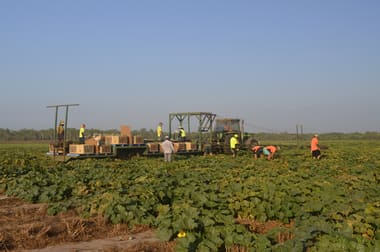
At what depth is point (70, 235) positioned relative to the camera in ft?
22.3

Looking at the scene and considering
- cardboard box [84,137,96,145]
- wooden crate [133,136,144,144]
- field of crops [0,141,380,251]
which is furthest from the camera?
wooden crate [133,136,144,144]

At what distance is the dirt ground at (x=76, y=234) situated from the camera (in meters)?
6.16

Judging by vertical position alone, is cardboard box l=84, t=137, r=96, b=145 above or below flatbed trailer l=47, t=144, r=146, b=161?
above

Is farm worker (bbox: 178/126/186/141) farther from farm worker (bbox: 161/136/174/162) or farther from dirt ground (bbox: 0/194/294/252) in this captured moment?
dirt ground (bbox: 0/194/294/252)

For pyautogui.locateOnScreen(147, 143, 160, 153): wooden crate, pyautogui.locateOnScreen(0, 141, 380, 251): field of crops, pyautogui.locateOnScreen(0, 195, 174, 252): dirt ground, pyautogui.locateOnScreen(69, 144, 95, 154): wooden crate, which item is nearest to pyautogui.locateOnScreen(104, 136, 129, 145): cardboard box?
A: pyautogui.locateOnScreen(69, 144, 95, 154): wooden crate

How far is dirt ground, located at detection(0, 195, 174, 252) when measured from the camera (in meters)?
6.19

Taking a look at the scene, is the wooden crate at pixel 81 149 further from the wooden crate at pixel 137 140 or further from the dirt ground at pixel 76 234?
the dirt ground at pixel 76 234

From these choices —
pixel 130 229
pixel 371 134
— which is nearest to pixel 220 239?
pixel 130 229

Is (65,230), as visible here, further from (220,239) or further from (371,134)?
(371,134)

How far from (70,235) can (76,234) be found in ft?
0.32

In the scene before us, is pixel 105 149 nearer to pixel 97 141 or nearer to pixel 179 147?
pixel 97 141

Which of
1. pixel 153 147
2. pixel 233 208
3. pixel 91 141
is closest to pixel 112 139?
pixel 91 141

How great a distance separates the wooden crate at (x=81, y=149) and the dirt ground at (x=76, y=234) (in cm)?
1188

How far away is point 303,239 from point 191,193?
4058 millimetres
